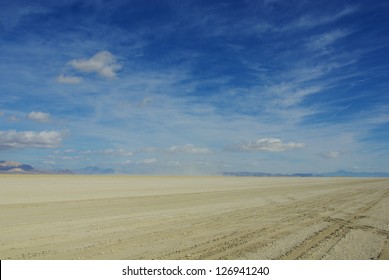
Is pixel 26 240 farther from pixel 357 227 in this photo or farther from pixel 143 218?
pixel 357 227

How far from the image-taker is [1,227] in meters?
14.4

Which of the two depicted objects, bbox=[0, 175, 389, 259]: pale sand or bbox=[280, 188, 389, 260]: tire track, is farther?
bbox=[0, 175, 389, 259]: pale sand

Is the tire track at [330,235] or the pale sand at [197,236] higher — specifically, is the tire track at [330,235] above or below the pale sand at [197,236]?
above

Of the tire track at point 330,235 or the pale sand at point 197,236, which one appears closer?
the tire track at point 330,235

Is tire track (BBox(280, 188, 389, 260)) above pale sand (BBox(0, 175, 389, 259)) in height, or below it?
above

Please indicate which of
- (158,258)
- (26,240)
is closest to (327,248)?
(158,258)

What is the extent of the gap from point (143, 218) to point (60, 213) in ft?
16.2

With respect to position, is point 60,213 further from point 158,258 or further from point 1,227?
point 158,258
